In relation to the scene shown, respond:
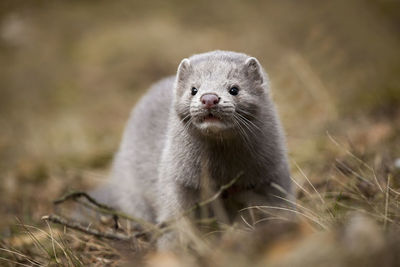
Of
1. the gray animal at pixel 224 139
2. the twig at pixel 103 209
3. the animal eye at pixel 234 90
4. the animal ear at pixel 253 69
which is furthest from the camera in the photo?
the animal ear at pixel 253 69

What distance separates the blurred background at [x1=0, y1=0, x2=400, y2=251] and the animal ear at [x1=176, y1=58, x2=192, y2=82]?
5.34ft

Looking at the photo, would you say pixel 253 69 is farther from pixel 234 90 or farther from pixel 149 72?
pixel 149 72

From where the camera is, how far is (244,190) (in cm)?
365

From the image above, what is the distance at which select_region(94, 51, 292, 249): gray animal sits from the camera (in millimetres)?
3400

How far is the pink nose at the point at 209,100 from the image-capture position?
10.6ft

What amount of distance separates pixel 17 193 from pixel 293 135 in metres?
4.27

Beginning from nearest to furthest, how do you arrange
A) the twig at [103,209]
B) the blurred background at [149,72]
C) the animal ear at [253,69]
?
the twig at [103,209], the animal ear at [253,69], the blurred background at [149,72]

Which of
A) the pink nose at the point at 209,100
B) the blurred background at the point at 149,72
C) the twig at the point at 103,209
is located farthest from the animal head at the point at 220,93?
the blurred background at the point at 149,72

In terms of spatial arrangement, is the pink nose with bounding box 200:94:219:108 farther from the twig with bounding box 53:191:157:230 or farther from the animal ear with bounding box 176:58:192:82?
the twig with bounding box 53:191:157:230

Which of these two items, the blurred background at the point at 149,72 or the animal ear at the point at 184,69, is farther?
the blurred background at the point at 149,72

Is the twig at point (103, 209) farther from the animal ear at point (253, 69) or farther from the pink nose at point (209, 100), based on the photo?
the animal ear at point (253, 69)

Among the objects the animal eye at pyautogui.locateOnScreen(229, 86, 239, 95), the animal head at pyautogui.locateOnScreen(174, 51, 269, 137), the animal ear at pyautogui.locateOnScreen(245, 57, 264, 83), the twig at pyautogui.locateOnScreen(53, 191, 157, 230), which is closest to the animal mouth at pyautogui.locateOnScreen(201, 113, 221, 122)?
the animal head at pyautogui.locateOnScreen(174, 51, 269, 137)

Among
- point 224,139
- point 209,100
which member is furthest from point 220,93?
point 224,139

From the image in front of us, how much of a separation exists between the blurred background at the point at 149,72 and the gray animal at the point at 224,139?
0.89 metres
